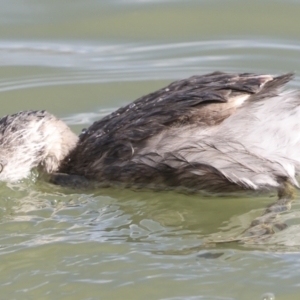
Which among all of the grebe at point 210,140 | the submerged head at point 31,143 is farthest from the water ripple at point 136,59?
the grebe at point 210,140

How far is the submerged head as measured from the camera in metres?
7.12

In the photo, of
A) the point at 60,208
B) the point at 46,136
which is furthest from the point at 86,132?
the point at 60,208

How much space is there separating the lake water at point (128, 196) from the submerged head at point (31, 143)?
131 mm

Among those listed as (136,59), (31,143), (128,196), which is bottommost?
(128,196)

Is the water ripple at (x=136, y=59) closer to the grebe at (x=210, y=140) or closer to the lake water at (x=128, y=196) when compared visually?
the lake water at (x=128, y=196)

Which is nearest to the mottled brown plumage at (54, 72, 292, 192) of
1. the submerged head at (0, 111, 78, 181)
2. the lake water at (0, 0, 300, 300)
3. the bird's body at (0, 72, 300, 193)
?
the bird's body at (0, 72, 300, 193)

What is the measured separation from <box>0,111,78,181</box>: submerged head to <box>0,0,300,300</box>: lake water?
13 cm

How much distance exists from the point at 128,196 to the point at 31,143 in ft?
3.22

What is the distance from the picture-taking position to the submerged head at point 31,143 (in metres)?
7.12

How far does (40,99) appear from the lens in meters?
8.76

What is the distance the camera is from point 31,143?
23.6 ft

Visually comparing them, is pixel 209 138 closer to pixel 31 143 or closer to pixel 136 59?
pixel 31 143

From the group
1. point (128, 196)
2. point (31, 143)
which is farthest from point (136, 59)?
point (128, 196)

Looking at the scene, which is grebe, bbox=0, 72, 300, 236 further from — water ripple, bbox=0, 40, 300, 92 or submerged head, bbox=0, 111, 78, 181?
water ripple, bbox=0, 40, 300, 92
